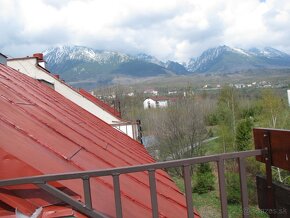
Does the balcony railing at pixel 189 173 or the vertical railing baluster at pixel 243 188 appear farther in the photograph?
the vertical railing baluster at pixel 243 188

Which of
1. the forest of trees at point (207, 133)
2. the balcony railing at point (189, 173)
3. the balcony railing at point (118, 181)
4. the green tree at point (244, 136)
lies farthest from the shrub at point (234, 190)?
the balcony railing at point (118, 181)

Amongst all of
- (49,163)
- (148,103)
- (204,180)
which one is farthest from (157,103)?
(49,163)


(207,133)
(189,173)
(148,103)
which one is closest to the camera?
(189,173)

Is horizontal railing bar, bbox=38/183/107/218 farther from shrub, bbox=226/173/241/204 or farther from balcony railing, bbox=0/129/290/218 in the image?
shrub, bbox=226/173/241/204

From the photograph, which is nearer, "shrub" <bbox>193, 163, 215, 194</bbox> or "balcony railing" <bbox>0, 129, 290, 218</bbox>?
"balcony railing" <bbox>0, 129, 290, 218</bbox>

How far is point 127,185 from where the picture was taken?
2795 mm

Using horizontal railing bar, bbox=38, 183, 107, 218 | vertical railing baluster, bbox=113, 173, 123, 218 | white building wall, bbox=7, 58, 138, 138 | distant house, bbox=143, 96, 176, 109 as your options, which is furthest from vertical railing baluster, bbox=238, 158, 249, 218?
distant house, bbox=143, 96, 176, 109

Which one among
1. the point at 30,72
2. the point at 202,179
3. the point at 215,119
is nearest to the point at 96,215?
the point at 30,72

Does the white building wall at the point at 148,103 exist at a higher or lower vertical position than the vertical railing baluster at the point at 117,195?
lower

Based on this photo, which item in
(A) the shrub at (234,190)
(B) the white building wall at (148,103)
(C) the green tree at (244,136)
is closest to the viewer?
A: (A) the shrub at (234,190)

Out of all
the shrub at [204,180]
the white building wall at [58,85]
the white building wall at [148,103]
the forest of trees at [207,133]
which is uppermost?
the white building wall at [58,85]

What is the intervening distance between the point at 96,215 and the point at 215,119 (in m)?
52.4

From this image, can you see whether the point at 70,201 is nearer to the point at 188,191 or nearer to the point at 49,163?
the point at 49,163

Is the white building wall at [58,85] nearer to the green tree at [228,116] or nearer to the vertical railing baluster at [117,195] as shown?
the vertical railing baluster at [117,195]
